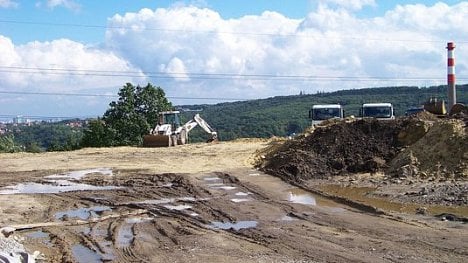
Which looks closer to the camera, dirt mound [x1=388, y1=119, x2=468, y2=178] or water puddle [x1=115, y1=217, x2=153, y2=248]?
water puddle [x1=115, y1=217, x2=153, y2=248]

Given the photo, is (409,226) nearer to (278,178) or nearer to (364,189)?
(364,189)

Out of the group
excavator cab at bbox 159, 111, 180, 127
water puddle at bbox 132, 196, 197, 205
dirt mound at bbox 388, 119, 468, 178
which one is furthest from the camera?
excavator cab at bbox 159, 111, 180, 127

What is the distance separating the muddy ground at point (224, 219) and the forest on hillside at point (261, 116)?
119 ft

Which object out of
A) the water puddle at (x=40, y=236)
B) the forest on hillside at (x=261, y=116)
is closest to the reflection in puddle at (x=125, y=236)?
the water puddle at (x=40, y=236)

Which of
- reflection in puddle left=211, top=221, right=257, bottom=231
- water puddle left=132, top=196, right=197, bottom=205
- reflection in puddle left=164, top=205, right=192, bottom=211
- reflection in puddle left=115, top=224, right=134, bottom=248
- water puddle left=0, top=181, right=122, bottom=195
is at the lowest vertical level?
water puddle left=0, top=181, right=122, bottom=195

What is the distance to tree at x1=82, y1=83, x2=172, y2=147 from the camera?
61.2 meters

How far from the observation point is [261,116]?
88.3 metres

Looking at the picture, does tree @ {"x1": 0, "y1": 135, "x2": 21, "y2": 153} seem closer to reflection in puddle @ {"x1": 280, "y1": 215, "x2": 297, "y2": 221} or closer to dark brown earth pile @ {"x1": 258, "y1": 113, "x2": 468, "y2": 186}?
dark brown earth pile @ {"x1": 258, "y1": 113, "x2": 468, "y2": 186}

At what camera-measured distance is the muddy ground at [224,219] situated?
1010 centimetres

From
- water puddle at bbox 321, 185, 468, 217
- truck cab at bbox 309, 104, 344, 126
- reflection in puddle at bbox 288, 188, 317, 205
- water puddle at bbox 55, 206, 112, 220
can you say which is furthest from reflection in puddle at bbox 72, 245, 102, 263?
truck cab at bbox 309, 104, 344, 126

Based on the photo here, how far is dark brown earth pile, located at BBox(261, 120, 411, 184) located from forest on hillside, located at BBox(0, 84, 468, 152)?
32.4 m

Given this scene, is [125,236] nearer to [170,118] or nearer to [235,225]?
[235,225]

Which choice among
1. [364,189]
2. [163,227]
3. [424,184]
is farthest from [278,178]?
[163,227]

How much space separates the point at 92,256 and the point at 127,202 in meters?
6.65
